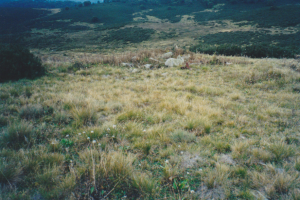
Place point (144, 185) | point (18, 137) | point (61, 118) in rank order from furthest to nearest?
point (61, 118), point (18, 137), point (144, 185)

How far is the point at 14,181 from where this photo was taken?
205 cm

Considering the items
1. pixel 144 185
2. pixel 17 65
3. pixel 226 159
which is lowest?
pixel 226 159

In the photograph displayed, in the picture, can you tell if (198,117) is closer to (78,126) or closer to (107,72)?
(78,126)

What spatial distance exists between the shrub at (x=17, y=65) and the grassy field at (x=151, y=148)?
2729mm

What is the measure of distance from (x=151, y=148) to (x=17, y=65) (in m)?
9.02

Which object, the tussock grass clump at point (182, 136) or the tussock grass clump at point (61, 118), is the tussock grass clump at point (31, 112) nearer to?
the tussock grass clump at point (61, 118)

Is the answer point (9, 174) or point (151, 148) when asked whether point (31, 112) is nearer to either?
point (9, 174)

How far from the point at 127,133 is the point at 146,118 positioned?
86 cm

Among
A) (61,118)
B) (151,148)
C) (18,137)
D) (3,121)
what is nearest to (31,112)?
(3,121)

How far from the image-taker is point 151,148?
2.96m

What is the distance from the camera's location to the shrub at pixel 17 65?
7669mm

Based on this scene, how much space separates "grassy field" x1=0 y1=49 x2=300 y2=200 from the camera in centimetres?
206

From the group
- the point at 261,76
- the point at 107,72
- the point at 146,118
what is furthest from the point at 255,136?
the point at 107,72

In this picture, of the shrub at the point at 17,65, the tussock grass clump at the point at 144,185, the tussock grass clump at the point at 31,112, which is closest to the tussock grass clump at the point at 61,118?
the tussock grass clump at the point at 31,112
